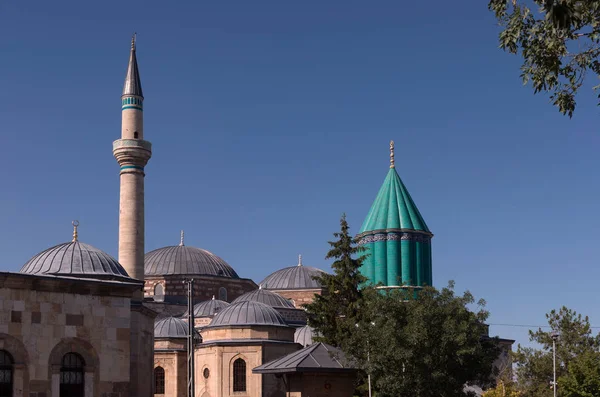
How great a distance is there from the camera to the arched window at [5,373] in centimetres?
1942

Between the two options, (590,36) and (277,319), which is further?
(277,319)

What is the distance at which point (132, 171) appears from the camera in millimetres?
38312

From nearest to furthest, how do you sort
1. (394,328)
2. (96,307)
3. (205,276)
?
(96,307)
(394,328)
(205,276)

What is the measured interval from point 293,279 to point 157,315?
11764mm

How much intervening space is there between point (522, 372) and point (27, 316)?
21074 millimetres

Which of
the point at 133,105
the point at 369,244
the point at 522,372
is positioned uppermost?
the point at 133,105

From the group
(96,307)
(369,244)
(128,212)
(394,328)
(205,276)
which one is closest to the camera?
(96,307)

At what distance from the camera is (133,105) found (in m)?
39.1

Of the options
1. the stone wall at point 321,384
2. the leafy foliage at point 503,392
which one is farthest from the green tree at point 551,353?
the stone wall at point 321,384

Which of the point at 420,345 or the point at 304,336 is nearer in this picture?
the point at 420,345

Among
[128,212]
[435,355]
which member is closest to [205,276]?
[128,212]

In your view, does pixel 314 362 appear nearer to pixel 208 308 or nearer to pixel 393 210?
pixel 208 308

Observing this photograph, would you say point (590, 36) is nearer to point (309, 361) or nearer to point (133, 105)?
point (309, 361)

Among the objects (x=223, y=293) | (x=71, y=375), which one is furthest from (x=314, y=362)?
(x=223, y=293)
